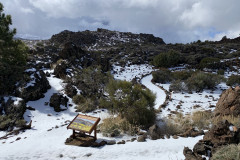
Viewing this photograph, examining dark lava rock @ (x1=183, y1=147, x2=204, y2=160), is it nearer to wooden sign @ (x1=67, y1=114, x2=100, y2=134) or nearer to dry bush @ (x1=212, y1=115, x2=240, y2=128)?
dry bush @ (x1=212, y1=115, x2=240, y2=128)

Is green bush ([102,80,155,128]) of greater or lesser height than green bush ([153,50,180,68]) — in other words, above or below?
below

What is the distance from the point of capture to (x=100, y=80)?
46.9 ft

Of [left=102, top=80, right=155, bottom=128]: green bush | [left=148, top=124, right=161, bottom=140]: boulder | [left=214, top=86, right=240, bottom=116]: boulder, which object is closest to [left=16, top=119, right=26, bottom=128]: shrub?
[left=102, top=80, right=155, bottom=128]: green bush

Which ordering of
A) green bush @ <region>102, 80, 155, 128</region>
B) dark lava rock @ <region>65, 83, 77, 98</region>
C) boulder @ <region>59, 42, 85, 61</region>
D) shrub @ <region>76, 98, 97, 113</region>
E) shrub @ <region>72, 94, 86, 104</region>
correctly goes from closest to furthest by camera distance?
green bush @ <region>102, 80, 155, 128</region>, shrub @ <region>76, 98, 97, 113</region>, shrub @ <region>72, 94, 86, 104</region>, dark lava rock @ <region>65, 83, 77, 98</region>, boulder @ <region>59, 42, 85, 61</region>

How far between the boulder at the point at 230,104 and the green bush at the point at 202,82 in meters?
Result: 6.37

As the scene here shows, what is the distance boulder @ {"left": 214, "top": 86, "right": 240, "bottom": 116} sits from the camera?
7.85 meters

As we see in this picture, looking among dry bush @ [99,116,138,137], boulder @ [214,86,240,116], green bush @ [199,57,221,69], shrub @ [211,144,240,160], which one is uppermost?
green bush @ [199,57,221,69]

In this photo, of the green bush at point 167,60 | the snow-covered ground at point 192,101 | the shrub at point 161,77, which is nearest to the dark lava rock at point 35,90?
the snow-covered ground at point 192,101

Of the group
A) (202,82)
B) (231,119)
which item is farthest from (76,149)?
(202,82)

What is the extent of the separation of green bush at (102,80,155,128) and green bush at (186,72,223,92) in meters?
6.82

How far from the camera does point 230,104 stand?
809 centimetres

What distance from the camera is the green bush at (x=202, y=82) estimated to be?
14.8 m

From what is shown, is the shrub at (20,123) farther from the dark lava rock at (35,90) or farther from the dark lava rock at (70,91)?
the dark lava rock at (70,91)

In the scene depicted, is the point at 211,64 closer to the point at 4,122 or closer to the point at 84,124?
the point at 84,124
